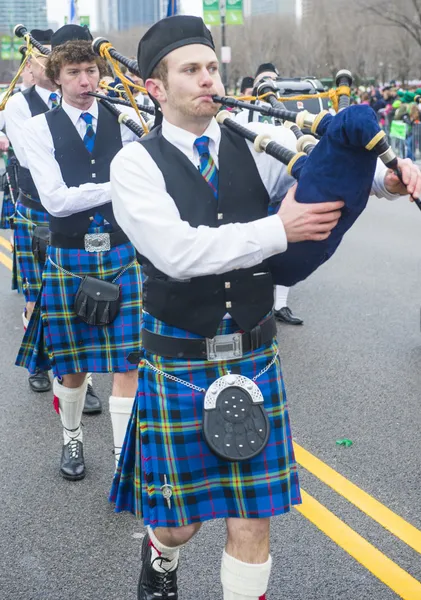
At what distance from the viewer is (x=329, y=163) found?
218 centimetres

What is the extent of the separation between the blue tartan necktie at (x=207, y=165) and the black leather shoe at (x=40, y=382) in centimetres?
303

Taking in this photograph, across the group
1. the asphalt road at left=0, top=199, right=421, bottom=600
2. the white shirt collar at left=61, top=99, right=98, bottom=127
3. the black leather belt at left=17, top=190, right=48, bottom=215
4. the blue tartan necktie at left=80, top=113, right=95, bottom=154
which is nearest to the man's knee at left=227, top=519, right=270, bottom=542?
the asphalt road at left=0, top=199, right=421, bottom=600

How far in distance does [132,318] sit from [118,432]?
506 mm

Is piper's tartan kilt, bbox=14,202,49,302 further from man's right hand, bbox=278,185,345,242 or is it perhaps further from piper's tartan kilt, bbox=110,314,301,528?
man's right hand, bbox=278,185,345,242

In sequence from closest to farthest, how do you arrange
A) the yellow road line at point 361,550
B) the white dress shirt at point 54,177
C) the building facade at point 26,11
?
1. the yellow road line at point 361,550
2. the white dress shirt at point 54,177
3. the building facade at point 26,11

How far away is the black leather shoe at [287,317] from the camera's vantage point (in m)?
6.60

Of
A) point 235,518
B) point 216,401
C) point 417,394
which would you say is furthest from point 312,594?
point 417,394

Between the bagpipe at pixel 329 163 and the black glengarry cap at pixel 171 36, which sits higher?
the black glengarry cap at pixel 171 36

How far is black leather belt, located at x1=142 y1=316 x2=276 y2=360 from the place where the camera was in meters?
2.53

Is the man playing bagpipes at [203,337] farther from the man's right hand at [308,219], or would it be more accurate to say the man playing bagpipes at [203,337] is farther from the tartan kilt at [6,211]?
the tartan kilt at [6,211]

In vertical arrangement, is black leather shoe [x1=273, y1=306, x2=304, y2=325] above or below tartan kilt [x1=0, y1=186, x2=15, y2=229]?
below

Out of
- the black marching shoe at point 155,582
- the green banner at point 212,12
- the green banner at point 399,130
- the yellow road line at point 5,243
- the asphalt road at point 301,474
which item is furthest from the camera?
the green banner at point 212,12

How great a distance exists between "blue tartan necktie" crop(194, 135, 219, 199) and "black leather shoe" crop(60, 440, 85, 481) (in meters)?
1.95

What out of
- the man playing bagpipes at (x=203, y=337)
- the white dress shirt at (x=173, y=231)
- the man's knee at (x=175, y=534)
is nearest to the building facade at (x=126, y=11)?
the man playing bagpipes at (x=203, y=337)
